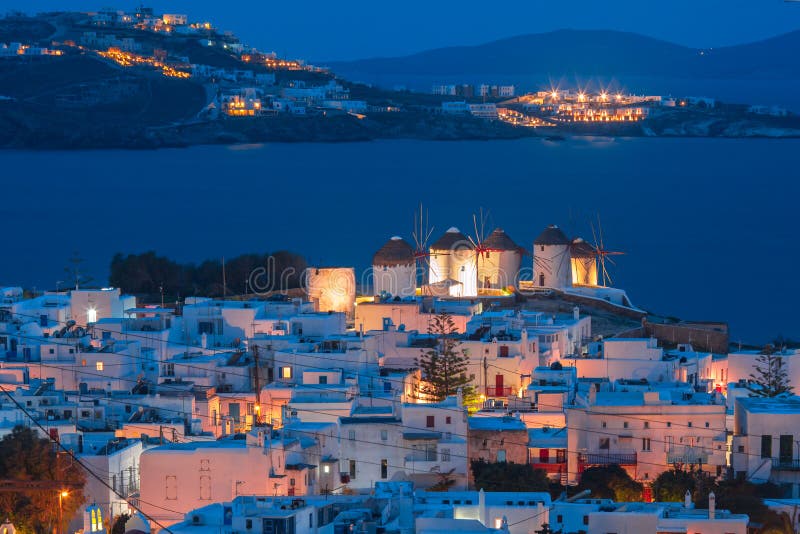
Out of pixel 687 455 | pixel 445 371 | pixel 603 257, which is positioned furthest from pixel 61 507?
pixel 603 257

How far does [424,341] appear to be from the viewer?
2202cm

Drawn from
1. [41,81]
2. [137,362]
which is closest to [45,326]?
[137,362]

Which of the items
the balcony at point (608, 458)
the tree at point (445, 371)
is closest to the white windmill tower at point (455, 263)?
the tree at point (445, 371)

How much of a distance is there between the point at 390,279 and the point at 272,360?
27.3 ft

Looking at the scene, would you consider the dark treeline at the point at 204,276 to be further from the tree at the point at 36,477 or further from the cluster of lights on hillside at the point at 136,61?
the cluster of lights on hillside at the point at 136,61

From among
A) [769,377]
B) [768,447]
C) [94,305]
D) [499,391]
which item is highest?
[94,305]

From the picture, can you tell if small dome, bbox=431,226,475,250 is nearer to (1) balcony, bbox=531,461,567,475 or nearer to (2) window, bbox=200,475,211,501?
(1) balcony, bbox=531,461,567,475

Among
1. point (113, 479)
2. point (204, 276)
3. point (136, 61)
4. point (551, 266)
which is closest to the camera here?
point (113, 479)

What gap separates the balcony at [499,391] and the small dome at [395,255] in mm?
8119

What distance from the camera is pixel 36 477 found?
15.5 m

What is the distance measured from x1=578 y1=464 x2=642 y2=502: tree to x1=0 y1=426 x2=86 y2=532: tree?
4.37 meters

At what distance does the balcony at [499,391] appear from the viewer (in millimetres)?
20875

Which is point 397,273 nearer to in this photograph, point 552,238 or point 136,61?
point 552,238

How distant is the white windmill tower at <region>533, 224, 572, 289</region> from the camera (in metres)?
31.0
